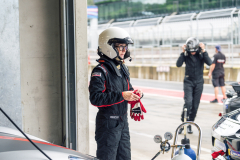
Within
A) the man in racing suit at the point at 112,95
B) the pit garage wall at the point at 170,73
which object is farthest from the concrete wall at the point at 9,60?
the pit garage wall at the point at 170,73

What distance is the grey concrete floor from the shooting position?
616cm

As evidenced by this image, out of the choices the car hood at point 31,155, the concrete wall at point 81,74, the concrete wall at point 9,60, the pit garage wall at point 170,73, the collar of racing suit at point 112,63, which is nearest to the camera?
the car hood at point 31,155

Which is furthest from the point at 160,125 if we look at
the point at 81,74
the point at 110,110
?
the point at 110,110

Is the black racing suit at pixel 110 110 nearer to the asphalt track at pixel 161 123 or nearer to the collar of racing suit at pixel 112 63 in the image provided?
the collar of racing suit at pixel 112 63

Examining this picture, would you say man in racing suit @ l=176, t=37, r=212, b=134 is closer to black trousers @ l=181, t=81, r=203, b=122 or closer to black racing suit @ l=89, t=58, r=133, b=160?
black trousers @ l=181, t=81, r=203, b=122

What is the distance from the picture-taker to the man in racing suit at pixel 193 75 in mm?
7281

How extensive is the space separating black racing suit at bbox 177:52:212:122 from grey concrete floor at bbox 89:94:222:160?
1.99 ft

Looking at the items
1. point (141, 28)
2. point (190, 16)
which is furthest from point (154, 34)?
point (190, 16)

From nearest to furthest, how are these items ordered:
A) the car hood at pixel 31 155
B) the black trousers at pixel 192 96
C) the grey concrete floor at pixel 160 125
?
1. the car hood at pixel 31 155
2. the grey concrete floor at pixel 160 125
3. the black trousers at pixel 192 96

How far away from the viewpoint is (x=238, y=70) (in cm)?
1791

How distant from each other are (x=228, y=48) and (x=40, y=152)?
18.2 meters

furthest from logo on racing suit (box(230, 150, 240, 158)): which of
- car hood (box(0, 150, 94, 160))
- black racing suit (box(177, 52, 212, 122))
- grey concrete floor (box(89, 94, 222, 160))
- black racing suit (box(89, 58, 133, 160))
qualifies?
black racing suit (box(177, 52, 212, 122))

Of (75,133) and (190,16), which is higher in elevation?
(190,16)

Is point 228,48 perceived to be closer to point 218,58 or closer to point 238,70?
point 238,70
